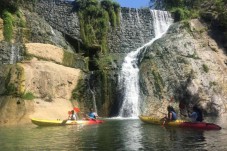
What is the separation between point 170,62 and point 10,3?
16.4m

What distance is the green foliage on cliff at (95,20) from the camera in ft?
139

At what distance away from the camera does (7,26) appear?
36156 mm

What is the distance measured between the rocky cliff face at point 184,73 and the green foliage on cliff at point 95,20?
648 cm

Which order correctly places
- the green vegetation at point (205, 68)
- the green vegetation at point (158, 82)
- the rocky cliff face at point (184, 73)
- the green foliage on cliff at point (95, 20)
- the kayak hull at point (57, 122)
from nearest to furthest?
1. the kayak hull at point (57, 122)
2. the rocky cliff face at point (184, 73)
3. the green vegetation at point (158, 82)
4. the green vegetation at point (205, 68)
5. the green foliage on cliff at point (95, 20)

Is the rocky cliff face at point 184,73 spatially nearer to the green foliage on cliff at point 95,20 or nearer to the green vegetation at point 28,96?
the green foliage on cliff at point 95,20

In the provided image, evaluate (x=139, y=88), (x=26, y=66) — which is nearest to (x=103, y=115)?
(x=139, y=88)

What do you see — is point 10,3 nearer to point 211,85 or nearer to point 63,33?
point 63,33

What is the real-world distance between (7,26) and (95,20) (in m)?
10.7

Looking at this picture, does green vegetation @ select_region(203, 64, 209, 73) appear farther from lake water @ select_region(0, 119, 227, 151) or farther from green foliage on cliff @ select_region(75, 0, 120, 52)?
lake water @ select_region(0, 119, 227, 151)

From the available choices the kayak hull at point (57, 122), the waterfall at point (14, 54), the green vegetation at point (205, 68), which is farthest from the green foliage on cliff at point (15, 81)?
the green vegetation at point (205, 68)

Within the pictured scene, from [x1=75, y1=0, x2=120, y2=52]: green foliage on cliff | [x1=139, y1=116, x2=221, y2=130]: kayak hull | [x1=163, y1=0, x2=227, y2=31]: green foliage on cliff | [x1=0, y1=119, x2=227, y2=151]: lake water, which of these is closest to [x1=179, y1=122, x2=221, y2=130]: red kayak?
[x1=139, y1=116, x2=221, y2=130]: kayak hull

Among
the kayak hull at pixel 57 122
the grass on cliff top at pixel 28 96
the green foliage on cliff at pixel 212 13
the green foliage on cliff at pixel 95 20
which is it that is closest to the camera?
the kayak hull at pixel 57 122

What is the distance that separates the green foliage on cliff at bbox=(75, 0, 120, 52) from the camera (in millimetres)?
42406

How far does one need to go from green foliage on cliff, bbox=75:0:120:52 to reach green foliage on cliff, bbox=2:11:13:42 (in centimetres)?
808
